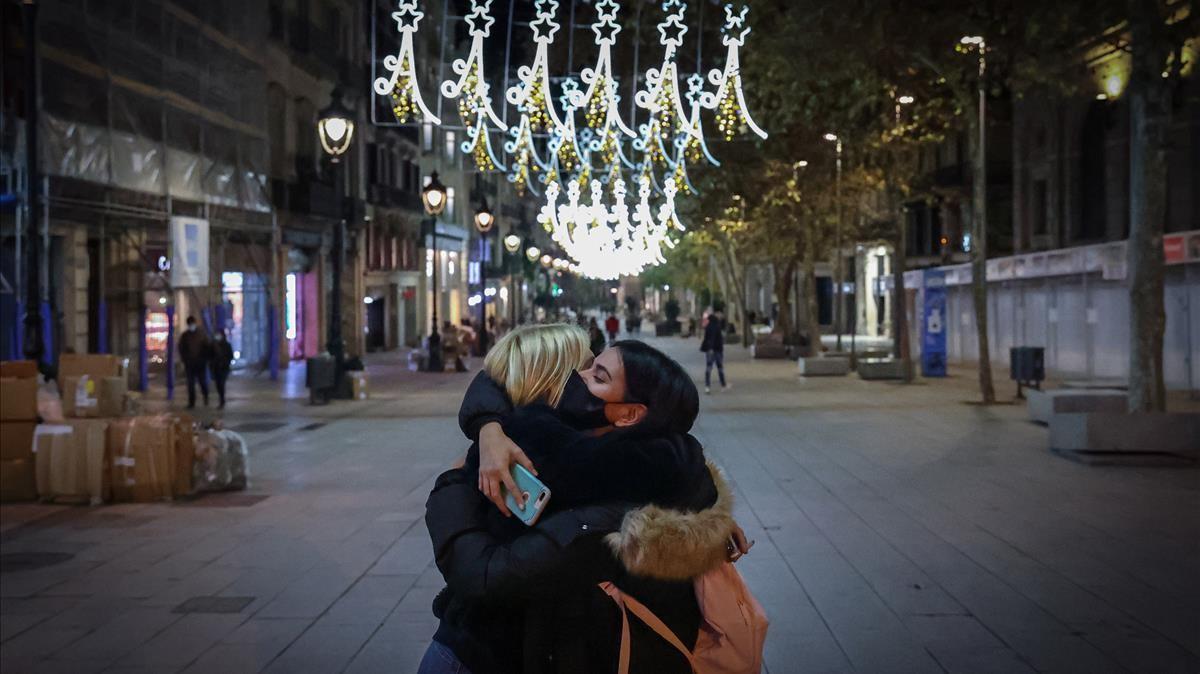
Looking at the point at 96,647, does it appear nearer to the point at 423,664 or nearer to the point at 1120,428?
the point at 423,664

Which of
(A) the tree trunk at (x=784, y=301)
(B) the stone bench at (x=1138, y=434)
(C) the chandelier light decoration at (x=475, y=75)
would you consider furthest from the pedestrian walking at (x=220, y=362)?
(A) the tree trunk at (x=784, y=301)

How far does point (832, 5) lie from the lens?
15.4 meters

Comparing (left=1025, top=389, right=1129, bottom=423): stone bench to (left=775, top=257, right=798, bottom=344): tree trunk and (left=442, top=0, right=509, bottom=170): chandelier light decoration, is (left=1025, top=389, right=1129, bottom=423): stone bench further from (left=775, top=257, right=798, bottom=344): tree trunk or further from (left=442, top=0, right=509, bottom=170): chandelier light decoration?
(left=775, top=257, right=798, bottom=344): tree trunk

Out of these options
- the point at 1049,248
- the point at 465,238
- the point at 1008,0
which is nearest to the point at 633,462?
the point at 1008,0

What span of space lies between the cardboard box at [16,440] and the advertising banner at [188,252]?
46.2ft

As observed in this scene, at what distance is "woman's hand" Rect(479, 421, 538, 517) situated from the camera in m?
2.95

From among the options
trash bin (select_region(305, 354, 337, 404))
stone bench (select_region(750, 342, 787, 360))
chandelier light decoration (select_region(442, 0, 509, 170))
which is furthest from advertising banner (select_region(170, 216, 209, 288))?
stone bench (select_region(750, 342, 787, 360))

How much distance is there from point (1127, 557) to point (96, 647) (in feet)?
21.2

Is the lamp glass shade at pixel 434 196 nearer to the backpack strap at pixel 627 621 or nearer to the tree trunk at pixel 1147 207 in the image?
the tree trunk at pixel 1147 207

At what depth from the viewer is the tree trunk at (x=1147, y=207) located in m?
14.6

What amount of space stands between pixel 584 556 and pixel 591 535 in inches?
2.0

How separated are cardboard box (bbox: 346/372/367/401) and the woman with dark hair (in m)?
23.3

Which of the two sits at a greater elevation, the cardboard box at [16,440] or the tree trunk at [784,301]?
the tree trunk at [784,301]

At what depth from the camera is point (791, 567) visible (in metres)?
8.81
